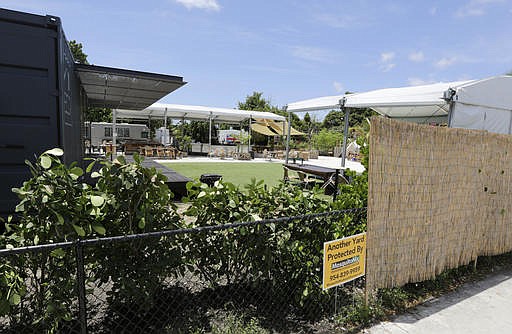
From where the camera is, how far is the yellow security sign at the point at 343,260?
262 centimetres

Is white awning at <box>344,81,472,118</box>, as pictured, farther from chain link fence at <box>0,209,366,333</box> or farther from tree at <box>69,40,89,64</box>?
tree at <box>69,40,89,64</box>

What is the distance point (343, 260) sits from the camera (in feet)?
9.00

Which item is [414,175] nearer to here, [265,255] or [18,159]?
[265,255]

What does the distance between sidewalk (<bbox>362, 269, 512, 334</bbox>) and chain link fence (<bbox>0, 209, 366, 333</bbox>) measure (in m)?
0.54

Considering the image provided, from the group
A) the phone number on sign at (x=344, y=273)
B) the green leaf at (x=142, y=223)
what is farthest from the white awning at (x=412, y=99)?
the green leaf at (x=142, y=223)

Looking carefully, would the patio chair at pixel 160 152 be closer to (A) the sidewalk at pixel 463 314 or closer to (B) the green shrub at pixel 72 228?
(B) the green shrub at pixel 72 228

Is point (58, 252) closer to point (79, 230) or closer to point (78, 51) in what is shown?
point (79, 230)

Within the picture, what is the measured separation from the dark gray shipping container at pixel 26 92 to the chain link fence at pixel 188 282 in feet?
7.03

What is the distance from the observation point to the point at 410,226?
3.24 meters

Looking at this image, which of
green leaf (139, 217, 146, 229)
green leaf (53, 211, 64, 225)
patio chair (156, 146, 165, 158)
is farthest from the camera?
patio chair (156, 146, 165, 158)

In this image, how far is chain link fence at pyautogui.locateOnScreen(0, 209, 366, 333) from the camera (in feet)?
6.53

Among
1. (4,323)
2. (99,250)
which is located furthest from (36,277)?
(4,323)

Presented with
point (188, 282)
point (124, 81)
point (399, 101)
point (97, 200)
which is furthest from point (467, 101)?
point (124, 81)

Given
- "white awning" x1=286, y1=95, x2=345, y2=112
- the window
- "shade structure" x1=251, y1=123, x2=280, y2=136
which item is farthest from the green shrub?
"shade structure" x1=251, y1=123, x2=280, y2=136
